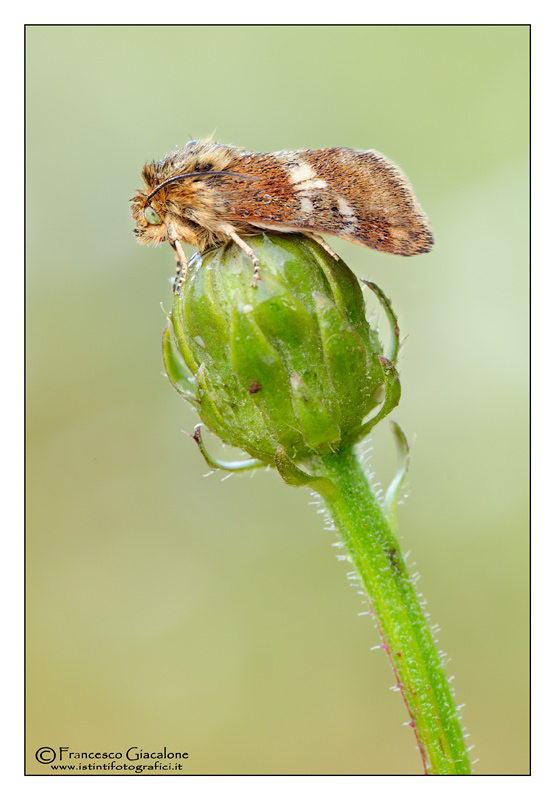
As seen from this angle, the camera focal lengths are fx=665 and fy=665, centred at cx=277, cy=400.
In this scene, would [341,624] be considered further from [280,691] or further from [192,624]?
[192,624]

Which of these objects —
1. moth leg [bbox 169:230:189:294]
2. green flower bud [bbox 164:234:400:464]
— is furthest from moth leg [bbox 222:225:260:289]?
moth leg [bbox 169:230:189:294]

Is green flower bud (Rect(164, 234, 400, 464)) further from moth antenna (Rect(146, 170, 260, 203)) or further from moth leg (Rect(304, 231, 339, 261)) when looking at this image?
moth antenna (Rect(146, 170, 260, 203))

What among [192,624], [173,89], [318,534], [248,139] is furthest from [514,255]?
[192,624]

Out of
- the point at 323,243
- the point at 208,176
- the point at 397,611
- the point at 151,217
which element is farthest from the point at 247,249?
the point at 397,611

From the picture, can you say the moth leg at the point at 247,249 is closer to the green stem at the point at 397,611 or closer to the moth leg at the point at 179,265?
the moth leg at the point at 179,265

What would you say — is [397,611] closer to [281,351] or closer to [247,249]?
[281,351]

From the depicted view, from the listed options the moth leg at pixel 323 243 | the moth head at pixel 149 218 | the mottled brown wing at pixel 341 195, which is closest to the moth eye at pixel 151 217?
the moth head at pixel 149 218

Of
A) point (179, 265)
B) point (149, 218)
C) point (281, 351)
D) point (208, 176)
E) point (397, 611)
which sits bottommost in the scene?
point (397, 611)
